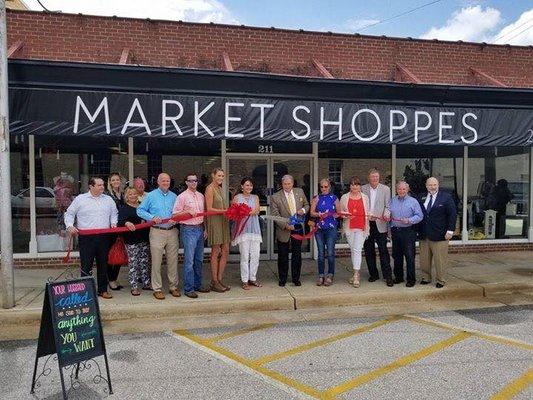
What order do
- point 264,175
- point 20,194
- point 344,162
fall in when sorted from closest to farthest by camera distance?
point 20,194
point 264,175
point 344,162

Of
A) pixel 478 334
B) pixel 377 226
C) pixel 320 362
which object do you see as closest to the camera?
pixel 320 362

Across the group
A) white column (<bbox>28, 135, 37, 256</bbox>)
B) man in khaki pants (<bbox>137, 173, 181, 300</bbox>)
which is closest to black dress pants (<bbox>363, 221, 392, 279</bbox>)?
man in khaki pants (<bbox>137, 173, 181, 300</bbox>)

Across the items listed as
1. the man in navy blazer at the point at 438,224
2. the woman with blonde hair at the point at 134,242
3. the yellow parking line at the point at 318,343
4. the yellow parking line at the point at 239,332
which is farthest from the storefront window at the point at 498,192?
the woman with blonde hair at the point at 134,242

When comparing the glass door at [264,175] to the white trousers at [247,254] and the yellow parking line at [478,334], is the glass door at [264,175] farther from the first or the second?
the yellow parking line at [478,334]

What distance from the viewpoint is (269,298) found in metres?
6.64

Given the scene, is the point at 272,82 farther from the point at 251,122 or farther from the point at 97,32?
the point at 97,32

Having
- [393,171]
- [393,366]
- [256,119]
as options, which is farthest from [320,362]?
[393,171]

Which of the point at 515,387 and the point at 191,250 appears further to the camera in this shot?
the point at 191,250

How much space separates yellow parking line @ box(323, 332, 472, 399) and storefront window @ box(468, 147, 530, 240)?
575cm

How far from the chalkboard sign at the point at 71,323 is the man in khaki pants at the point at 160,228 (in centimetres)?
234

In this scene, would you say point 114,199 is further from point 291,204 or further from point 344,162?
point 344,162

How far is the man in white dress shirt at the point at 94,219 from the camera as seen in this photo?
21.1 ft

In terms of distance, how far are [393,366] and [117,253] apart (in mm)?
4235

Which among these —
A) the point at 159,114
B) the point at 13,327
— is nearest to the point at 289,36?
the point at 159,114
